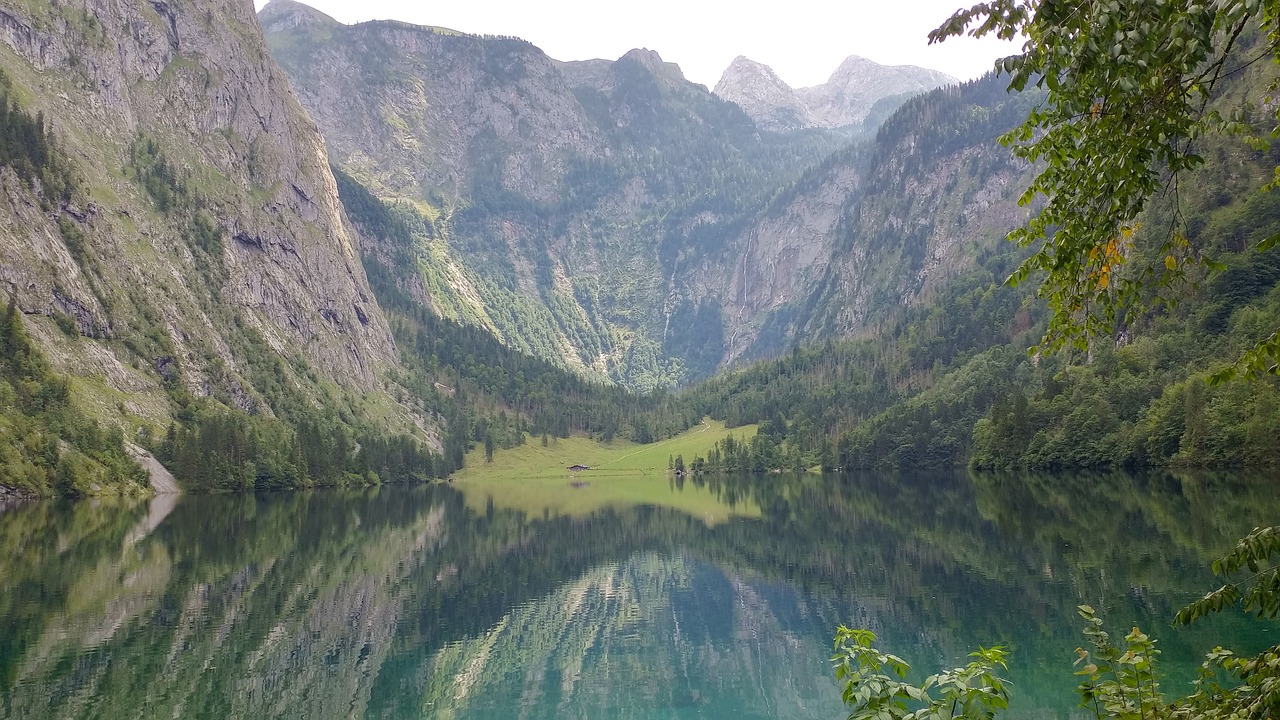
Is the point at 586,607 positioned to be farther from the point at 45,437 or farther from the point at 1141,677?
the point at 45,437

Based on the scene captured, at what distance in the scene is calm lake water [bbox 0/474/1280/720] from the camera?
3209cm

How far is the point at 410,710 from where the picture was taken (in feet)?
102

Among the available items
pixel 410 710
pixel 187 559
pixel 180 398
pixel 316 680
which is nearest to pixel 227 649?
pixel 316 680

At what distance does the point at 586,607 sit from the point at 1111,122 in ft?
152

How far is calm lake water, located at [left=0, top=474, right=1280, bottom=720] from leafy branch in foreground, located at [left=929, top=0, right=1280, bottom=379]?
68.9ft

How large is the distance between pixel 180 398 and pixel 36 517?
310ft

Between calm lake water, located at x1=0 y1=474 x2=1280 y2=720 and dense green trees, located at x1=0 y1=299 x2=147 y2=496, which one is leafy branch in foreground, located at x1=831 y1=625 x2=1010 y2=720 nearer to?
calm lake water, located at x1=0 y1=474 x2=1280 y2=720

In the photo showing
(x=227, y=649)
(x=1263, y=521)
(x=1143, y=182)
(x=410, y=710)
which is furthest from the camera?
(x=1263, y=521)

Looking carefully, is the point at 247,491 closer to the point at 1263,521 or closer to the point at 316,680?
the point at 316,680

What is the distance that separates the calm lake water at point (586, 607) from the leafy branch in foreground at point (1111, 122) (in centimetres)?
2099

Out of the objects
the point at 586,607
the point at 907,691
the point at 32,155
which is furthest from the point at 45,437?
the point at 907,691

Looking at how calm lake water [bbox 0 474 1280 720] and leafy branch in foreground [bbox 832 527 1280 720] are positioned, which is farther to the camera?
calm lake water [bbox 0 474 1280 720]

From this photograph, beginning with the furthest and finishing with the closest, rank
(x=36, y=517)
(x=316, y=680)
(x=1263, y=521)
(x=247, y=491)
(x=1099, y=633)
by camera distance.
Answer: (x=247, y=491)
(x=36, y=517)
(x=1263, y=521)
(x=316, y=680)
(x=1099, y=633)

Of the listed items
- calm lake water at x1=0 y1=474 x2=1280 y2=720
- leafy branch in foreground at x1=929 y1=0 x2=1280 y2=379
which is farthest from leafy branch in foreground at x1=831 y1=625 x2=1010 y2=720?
calm lake water at x1=0 y1=474 x2=1280 y2=720
